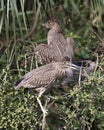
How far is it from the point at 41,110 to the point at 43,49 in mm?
770

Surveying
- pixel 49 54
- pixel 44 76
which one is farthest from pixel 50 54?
pixel 44 76

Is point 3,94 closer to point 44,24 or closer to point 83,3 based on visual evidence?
point 44,24

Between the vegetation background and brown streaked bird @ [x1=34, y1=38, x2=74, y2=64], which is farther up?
brown streaked bird @ [x1=34, y1=38, x2=74, y2=64]

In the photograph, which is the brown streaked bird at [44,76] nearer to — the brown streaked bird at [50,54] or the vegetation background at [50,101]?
the vegetation background at [50,101]

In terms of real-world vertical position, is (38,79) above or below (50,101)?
above

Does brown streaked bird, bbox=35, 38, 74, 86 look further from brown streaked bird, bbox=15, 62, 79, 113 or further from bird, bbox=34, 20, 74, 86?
brown streaked bird, bbox=15, 62, 79, 113

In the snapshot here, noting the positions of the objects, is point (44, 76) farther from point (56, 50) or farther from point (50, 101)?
point (56, 50)

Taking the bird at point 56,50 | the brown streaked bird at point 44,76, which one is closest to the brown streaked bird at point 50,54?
the bird at point 56,50

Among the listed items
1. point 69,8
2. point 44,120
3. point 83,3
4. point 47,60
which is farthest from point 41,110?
point 83,3

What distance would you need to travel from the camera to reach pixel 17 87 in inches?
191

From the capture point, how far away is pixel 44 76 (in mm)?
4941

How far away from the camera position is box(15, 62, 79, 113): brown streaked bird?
488 centimetres

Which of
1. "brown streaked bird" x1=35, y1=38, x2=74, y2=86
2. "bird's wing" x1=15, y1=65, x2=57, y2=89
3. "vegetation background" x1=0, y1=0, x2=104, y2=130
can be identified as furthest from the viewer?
"brown streaked bird" x1=35, y1=38, x2=74, y2=86

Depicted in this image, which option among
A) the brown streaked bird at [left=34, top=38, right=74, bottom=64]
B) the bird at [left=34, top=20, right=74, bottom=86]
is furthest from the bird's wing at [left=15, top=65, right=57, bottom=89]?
the brown streaked bird at [left=34, top=38, right=74, bottom=64]
